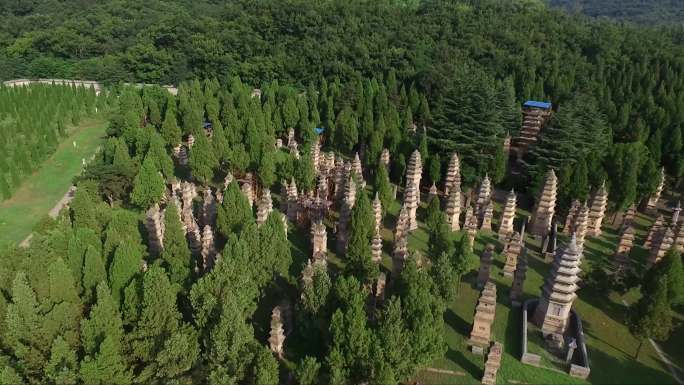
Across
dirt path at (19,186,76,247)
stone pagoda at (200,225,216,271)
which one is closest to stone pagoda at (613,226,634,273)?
stone pagoda at (200,225,216,271)

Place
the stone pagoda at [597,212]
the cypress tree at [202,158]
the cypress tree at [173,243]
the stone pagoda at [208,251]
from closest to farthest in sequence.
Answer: the cypress tree at [173,243]
the stone pagoda at [208,251]
the stone pagoda at [597,212]
the cypress tree at [202,158]

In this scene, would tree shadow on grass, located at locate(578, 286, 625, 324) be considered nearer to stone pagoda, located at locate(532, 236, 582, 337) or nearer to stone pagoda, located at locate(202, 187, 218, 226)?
stone pagoda, located at locate(532, 236, 582, 337)

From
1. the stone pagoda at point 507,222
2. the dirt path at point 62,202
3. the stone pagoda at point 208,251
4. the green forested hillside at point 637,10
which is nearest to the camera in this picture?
the stone pagoda at point 208,251

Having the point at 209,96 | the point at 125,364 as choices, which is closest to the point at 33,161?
the point at 209,96

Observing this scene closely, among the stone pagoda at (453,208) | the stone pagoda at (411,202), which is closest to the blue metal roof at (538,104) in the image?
the stone pagoda at (453,208)

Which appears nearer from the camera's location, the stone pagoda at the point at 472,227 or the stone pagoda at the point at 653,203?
the stone pagoda at the point at 472,227

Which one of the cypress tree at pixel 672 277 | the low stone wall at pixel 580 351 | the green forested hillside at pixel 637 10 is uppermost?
the green forested hillside at pixel 637 10

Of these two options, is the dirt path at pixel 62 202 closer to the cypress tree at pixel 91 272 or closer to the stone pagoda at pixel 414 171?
the cypress tree at pixel 91 272
